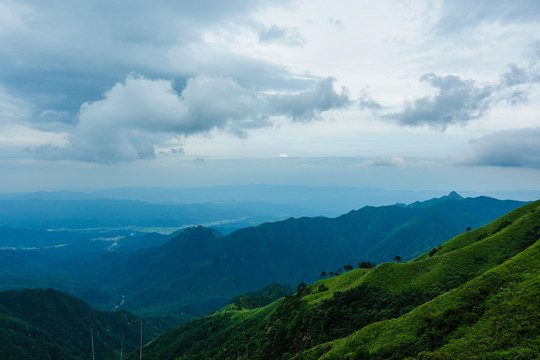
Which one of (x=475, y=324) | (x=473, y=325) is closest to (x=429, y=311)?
(x=473, y=325)

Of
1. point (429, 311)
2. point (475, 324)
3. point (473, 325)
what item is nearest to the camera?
point (475, 324)

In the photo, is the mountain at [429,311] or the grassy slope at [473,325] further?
the mountain at [429,311]

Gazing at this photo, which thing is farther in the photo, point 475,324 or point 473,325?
point 473,325

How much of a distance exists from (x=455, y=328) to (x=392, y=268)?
4201 cm

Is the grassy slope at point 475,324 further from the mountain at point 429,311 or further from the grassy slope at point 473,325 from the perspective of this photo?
the mountain at point 429,311

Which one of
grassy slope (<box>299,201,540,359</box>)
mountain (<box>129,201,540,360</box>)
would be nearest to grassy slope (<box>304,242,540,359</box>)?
grassy slope (<box>299,201,540,359</box>)

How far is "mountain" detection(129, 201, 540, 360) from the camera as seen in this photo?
35.2m

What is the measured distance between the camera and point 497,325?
117 ft

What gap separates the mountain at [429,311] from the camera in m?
35.2

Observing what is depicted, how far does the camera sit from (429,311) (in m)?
44.2

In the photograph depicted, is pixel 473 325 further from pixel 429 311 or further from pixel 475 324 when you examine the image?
pixel 429 311

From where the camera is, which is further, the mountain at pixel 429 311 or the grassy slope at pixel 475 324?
the mountain at pixel 429 311

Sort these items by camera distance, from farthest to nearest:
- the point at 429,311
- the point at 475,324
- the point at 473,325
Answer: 1. the point at 429,311
2. the point at 473,325
3. the point at 475,324

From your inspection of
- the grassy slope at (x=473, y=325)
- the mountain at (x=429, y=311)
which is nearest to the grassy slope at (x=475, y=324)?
the grassy slope at (x=473, y=325)
